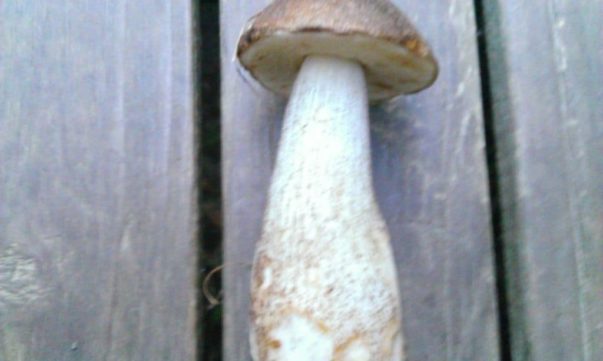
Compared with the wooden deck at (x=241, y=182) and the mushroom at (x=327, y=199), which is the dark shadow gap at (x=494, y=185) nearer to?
the wooden deck at (x=241, y=182)

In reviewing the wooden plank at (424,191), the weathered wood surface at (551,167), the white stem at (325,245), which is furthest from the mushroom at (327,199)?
the weathered wood surface at (551,167)

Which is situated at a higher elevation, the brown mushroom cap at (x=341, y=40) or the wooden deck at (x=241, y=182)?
the brown mushroom cap at (x=341, y=40)

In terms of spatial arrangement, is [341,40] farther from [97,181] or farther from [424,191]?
[97,181]

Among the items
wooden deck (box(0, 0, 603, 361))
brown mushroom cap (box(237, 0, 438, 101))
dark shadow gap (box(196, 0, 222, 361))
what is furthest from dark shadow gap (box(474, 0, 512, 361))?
dark shadow gap (box(196, 0, 222, 361))

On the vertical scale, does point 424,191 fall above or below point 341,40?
below

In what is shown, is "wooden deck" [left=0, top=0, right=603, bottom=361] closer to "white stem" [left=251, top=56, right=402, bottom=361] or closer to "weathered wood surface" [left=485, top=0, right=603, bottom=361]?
"weathered wood surface" [left=485, top=0, right=603, bottom=361]

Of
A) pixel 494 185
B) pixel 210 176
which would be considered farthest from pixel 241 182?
pixel 494 185

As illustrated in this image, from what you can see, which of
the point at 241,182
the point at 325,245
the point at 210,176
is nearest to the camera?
the point at 325,245

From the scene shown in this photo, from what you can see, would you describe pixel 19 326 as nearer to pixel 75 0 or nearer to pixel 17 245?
pixel 17 245
